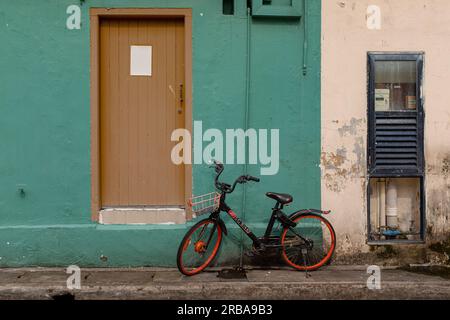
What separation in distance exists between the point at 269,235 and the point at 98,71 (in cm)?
291

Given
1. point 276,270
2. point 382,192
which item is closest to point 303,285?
point 276,270

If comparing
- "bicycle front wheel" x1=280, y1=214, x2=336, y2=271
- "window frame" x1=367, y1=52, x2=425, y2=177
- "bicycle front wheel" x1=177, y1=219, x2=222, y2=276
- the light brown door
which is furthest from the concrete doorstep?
"window frame" x1=367, y1=52, x2=425, y2=177

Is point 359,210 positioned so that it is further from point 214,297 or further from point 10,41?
point 10,41

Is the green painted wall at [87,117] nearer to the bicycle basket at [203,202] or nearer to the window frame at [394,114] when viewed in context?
the bicycle basket at [203,202]

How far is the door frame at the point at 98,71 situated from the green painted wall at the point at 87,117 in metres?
0.07

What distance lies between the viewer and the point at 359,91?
23.5 ft

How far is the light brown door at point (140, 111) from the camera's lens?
7.15m

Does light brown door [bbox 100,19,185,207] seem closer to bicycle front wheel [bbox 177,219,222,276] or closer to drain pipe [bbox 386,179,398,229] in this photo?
bicycle front wheel [bbox 177,219,222,276]

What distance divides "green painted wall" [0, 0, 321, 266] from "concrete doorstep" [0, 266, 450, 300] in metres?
0.47

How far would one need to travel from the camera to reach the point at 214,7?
704 cm

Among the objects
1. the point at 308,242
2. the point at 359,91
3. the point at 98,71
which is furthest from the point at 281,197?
the point at 98,71

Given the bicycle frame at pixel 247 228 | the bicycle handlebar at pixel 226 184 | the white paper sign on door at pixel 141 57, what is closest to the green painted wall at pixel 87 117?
the bicycle frame at pixel 247 228

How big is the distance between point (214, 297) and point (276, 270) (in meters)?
1.07

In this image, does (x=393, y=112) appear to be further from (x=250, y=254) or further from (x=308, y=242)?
(x=250, y=254)
